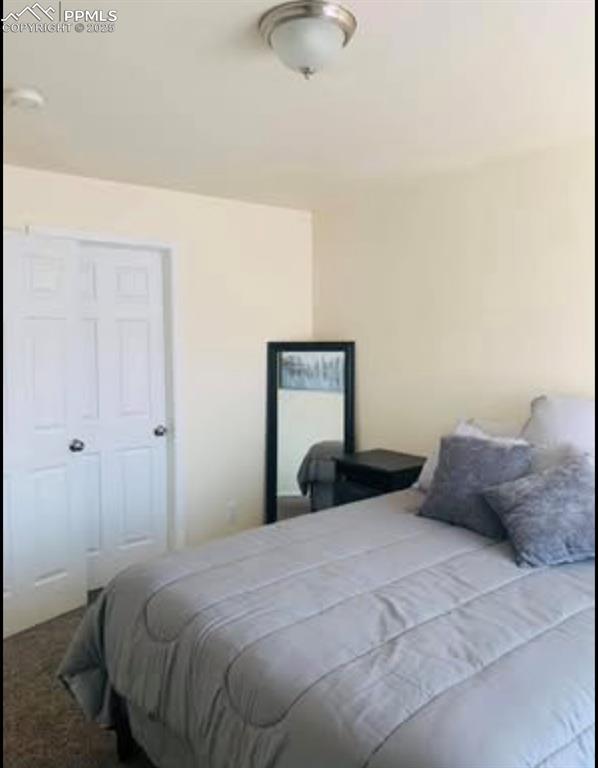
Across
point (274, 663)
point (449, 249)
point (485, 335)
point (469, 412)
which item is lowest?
point (274, 663)

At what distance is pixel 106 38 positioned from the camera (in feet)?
6.35

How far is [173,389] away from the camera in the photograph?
3896mm

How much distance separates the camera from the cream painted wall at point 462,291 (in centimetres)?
310

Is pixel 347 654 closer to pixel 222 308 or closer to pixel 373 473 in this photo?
pixel 373 473

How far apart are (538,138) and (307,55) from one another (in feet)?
5.08

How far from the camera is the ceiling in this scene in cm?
188

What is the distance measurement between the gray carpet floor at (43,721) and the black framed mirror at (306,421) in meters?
1.71

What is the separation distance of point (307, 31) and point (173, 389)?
96.4 inches

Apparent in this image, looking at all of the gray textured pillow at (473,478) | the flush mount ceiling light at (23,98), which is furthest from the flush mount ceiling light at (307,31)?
the gray textured pillow at (473,478)

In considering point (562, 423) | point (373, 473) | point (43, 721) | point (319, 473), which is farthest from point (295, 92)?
point (43, 721)

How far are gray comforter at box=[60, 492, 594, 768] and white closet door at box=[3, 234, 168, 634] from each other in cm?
121

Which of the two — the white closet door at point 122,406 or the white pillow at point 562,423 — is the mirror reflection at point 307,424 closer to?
the white closet door at point 122,406

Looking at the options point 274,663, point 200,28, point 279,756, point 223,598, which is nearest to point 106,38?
point 200,28

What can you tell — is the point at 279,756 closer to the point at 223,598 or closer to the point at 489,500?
the point at 223,598
